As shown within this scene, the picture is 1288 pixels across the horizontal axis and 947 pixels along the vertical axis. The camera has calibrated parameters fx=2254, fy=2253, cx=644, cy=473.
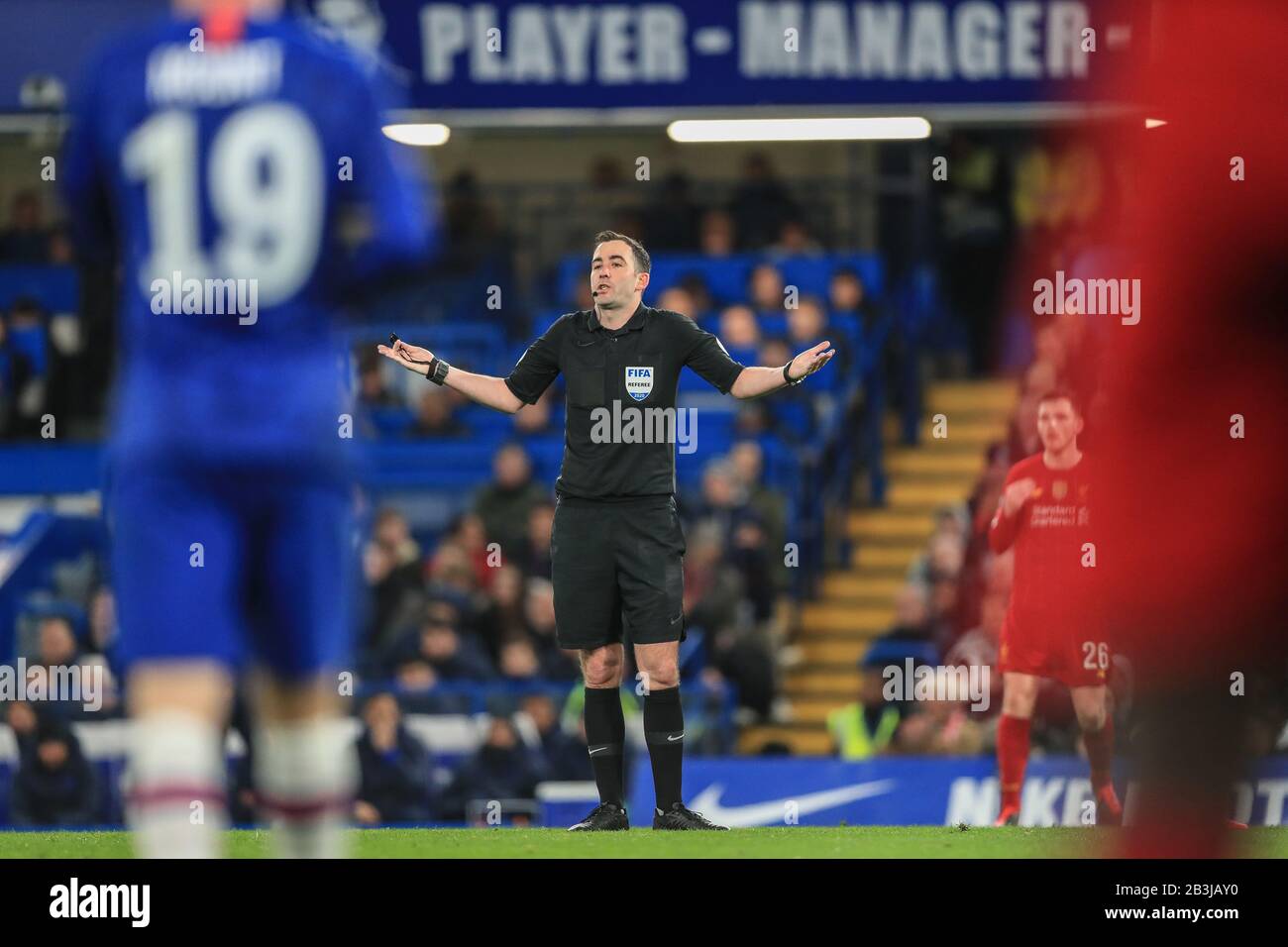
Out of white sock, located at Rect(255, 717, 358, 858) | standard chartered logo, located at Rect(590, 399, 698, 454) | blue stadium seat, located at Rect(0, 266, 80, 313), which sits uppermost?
blue stadium seat, located at Rect(0, 266, 80, 313)

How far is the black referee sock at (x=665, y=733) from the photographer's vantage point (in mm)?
8633

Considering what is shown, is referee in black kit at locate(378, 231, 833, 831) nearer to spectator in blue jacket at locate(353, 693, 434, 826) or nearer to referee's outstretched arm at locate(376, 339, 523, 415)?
referee's outstretched arm at locate(376, 339, 523, 415)

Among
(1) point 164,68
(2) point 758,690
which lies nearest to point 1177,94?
(1) point 164,68

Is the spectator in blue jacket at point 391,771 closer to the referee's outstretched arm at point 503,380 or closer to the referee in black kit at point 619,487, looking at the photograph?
the referee in black kit at point 619,487

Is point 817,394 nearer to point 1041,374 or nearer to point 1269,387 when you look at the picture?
point 1041,374

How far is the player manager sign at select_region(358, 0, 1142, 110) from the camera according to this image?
13.9m

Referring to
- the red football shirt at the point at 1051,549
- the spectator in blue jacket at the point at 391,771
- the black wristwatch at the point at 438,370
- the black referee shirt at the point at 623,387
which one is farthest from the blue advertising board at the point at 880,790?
the black wristwatch at the point at 438,370

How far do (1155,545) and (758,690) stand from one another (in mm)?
10918

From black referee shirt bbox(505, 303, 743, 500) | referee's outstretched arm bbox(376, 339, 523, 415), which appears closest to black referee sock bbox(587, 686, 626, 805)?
black referee shirt bbox(505, 303, 743, 500)

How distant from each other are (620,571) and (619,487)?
12.5 inches

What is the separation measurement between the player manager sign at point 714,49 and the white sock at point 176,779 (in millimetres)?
9957

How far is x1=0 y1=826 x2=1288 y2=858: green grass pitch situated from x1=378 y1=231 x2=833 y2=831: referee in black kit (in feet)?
1.41

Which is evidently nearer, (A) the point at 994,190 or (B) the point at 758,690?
(B) the point at 758,690

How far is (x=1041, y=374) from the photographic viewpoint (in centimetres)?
1453
